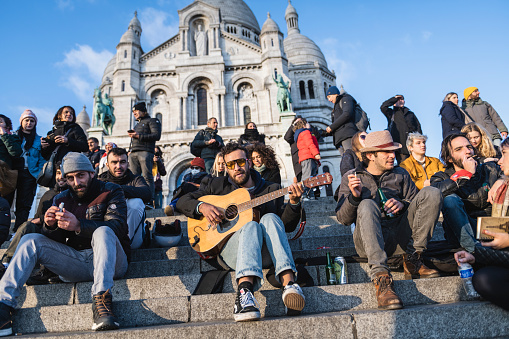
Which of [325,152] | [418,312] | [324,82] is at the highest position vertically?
[324,82]

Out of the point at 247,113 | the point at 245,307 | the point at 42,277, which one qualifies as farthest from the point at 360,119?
the point at 247,113

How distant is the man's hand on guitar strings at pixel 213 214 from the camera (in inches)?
135

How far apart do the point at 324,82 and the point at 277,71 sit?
10677 mm

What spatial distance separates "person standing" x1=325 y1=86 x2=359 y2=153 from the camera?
→ 7.30 m

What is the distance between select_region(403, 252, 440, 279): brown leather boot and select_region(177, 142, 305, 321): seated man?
1.04 metres

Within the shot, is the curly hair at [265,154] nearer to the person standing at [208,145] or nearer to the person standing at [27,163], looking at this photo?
the person standing at [208,145]

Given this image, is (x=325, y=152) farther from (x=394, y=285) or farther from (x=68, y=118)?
(x=394, y=285)

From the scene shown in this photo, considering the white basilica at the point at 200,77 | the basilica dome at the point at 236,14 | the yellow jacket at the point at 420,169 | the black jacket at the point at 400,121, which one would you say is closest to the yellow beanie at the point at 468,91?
the black jacket at the point at 400,121

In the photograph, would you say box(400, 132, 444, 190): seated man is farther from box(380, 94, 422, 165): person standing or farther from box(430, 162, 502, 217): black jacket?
box(380, 94, 422, 165): person standing

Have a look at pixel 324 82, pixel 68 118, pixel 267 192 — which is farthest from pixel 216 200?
pixel 324 82

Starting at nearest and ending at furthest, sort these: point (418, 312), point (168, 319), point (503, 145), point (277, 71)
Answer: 1. point (418, 312)
2. point (168, 319)
3. point (503, 145)
4. point (277, 71)

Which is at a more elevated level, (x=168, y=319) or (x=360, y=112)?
(x=360, y=112)

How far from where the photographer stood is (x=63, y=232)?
335 centimetres

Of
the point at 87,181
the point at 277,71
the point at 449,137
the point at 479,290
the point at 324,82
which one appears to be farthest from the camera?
the point at 324,82
